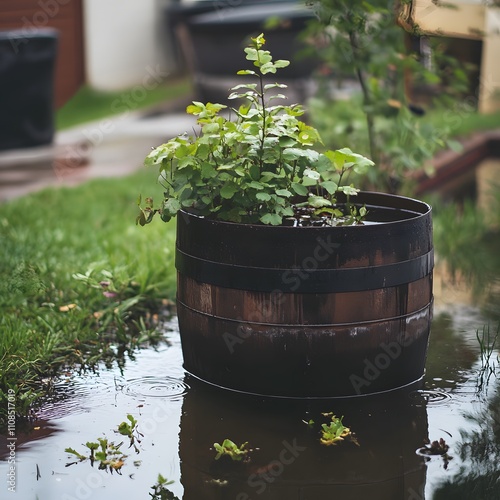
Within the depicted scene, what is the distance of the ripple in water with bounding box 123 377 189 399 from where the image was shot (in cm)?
371

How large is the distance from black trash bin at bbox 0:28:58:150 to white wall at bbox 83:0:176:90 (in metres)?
4.95

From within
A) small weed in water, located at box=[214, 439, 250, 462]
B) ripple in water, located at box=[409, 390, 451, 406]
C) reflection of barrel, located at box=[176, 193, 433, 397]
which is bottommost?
ripple in water, located at box=[409, 390, 451, 406]

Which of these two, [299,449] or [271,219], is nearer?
[299,449]

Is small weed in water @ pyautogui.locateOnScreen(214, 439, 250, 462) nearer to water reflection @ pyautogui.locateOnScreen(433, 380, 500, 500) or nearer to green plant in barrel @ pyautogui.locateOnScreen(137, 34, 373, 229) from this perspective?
water reflection @ pyautogui.locateOnScreen(433, 380, 500, 500)

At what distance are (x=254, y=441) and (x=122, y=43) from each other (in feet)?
46.3

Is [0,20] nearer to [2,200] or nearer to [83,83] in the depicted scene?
[83,83]

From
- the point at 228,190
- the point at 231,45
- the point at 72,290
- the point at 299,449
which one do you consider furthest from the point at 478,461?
the point at 231,45

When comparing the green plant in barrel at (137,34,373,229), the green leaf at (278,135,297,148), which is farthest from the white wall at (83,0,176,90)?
the green leaf at (278,135,297,148)

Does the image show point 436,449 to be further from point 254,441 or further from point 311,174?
point 311,174

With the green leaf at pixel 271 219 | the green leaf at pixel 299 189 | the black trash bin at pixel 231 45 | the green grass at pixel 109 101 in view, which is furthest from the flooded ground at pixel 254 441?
the green grass at pixel 109 101

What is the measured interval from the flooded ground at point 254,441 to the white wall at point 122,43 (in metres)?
12.6

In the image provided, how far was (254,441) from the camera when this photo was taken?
3.26 m

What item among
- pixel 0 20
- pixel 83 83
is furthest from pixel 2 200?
pixel 83 83

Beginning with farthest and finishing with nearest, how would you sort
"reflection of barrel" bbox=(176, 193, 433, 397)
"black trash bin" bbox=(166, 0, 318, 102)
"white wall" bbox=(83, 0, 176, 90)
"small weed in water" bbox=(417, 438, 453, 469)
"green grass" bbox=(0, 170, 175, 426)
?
"white wall" bbox=(83, 0, 176, 90) → "black trash bin" bbox=(166, 0, 318, 102) → "green grass" bbox=(0, 170, 175, 426) → "reflection of barrel" bbox=(176, 193, 433, 397) → "small weed in water" bbox=(417, 438, 453, 469)
